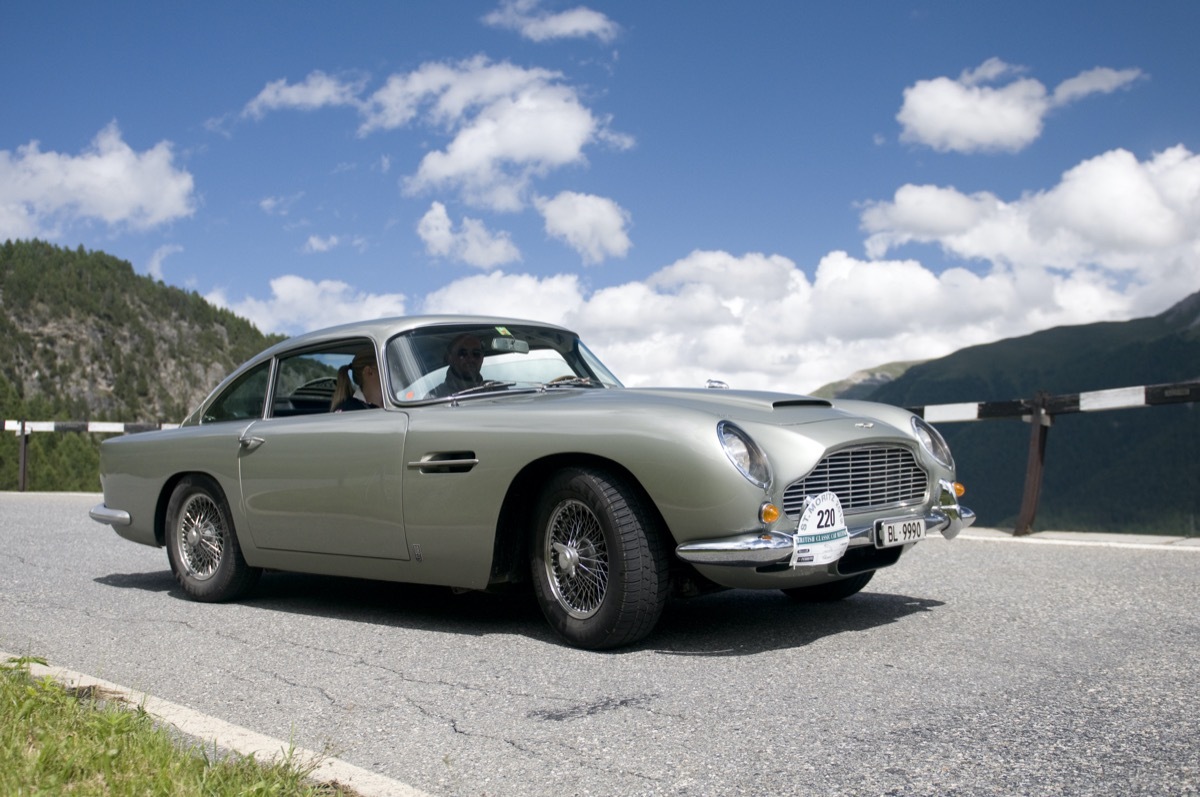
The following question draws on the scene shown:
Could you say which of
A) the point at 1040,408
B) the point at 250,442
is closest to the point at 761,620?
the point at 250,442

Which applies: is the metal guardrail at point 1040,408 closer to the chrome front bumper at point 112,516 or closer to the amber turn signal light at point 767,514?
the chrome front bumper at point 112,516

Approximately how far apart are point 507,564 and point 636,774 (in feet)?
6.40

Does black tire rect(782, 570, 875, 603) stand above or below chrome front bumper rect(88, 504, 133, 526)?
below

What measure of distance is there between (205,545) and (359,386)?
1381 mm

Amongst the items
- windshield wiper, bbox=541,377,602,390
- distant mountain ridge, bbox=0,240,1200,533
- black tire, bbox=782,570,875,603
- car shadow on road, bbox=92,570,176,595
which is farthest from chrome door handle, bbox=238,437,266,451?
distant mountain ridge, bbox=0,240,1200,533

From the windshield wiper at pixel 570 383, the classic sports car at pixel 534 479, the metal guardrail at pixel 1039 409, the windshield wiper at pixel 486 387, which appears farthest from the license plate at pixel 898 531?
the metal guardrail at pixel 1039 409

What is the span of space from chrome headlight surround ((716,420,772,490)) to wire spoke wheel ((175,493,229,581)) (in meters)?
3.04

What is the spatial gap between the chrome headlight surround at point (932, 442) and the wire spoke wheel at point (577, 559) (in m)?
1.74

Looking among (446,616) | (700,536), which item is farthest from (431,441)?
(700,536)

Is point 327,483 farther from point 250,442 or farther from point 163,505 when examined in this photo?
point 163,505

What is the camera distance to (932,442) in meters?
5.46

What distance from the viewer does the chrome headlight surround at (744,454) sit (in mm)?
4141

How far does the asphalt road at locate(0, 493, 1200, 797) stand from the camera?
9.50ft

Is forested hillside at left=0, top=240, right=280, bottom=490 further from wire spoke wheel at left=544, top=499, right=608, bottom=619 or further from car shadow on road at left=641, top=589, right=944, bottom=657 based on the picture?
wire spoke wheel at left=544, top=499, right=608, bottom=619
